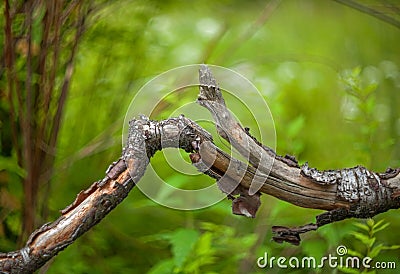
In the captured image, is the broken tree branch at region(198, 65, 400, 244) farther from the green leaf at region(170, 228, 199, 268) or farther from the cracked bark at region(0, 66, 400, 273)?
the green leaf at region(170, 228, 199, 268)

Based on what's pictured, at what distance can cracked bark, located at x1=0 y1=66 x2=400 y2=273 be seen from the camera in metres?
0.60

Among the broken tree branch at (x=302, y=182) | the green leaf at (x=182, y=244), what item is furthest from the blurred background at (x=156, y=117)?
the broken tree branch at (x=302, y=182)

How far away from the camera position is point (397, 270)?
40.0 inches

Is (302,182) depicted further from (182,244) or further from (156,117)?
(156,117)

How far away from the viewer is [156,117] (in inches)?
44.2

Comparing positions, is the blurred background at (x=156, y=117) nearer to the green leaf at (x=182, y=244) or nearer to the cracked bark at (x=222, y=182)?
the green leaf at (x=182, y=244)

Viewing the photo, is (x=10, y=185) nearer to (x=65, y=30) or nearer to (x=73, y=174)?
(x=73, y=174)

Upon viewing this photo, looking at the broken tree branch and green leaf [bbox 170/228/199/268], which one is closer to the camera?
the broken tree branch

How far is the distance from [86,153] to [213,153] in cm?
55

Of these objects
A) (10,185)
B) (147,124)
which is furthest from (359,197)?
(10,185)

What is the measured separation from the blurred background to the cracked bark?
0.20 metres

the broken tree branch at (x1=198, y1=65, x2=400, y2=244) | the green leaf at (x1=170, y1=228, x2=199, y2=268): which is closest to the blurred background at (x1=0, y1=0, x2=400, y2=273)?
the green leaf at (x1=170, y1=228, x2=199, y2=268)

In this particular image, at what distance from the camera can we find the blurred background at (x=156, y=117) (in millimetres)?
935

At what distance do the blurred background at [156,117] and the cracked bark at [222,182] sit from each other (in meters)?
0.20
